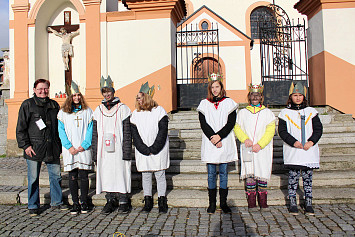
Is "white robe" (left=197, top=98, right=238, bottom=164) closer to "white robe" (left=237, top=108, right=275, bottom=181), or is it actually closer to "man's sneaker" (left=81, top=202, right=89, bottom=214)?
"white robe" (left=237, top=108, right=275, bottom=181)

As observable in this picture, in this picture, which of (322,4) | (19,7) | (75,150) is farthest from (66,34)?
(322,4)

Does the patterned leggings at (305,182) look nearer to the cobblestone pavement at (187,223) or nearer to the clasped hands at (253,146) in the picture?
the cobblestone pavement at (187,223)

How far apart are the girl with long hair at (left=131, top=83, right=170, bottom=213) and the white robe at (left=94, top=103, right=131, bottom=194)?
0.21m

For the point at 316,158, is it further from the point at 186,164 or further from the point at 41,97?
the point at 41,97

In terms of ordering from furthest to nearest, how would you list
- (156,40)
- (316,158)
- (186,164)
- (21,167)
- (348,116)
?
(156,40) → (348,116) → (21,167) → (186,164) → (316,158)

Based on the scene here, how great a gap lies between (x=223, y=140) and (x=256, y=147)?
1.56ft

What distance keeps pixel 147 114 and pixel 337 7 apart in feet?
21.0

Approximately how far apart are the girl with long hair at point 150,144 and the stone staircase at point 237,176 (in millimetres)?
354

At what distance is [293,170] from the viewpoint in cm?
407

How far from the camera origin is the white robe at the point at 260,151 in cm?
412

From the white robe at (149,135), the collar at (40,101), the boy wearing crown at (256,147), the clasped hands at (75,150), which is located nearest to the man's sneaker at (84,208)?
the clasped hands at (75,150)

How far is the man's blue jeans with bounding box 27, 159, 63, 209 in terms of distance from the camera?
14.1ft

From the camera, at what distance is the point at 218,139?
401 centimetres

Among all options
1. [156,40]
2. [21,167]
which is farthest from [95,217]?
[156,40]
